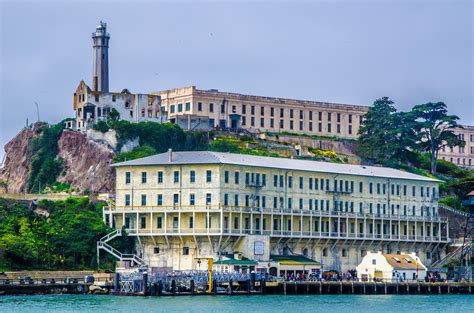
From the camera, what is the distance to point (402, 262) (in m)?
116

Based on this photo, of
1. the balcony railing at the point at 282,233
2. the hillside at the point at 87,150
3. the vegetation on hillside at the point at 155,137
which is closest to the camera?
the balcony railing at the point at 282,233

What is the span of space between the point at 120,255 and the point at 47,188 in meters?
21.8

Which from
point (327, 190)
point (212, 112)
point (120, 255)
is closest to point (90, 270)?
point (120, 255)

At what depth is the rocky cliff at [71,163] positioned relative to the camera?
12838 cm

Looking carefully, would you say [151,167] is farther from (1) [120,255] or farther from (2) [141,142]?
(2) [141,142]

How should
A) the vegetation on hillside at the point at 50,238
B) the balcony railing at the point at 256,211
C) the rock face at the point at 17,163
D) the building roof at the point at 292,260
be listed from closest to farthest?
the vegetation on hillside at the point at 50,238 → the balcony railing at the point at 256,211 → the building roof at the point at 292,260 → the rock face at the point at 17,163

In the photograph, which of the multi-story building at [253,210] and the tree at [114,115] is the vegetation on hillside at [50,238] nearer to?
the multi-story building at [253,210]

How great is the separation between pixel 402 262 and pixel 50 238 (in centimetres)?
2918

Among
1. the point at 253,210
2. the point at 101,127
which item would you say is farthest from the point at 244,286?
the point at 101,127

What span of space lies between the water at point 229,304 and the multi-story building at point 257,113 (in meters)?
46.5

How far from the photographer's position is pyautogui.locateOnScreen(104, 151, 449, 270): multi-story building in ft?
365

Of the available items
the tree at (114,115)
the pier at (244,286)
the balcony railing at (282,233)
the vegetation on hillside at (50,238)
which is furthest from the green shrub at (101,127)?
the pier at (244,286)

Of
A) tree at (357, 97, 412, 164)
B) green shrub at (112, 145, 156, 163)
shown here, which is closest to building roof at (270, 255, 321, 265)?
green shrub at (112, 145, 156, 163)

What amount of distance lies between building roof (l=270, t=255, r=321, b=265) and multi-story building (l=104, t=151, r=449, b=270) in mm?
805
